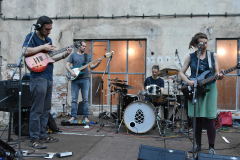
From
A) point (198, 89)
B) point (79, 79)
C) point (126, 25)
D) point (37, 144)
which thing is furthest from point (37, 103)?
point (126, 25)

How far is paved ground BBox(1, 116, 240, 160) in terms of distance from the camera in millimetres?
3432

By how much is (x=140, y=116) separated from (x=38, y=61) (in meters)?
2.50

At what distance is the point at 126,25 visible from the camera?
291 inches

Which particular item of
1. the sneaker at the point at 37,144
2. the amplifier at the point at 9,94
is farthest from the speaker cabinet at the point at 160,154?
the amplifier at the point at 9,94

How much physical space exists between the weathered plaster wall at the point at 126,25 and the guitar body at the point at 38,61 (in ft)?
12.9

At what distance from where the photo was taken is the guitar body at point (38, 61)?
→ 3.58 meters

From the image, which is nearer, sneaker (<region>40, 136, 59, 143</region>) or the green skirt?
the green skirt

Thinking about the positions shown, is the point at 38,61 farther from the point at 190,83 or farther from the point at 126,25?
the point at 126,25

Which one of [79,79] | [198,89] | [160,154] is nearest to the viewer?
[160,154]

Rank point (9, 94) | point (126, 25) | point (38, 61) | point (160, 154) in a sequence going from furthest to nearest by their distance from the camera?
1. point (126, 25)
2. point (9, 94)
3. point (38, 61)
4. point (160, 154)

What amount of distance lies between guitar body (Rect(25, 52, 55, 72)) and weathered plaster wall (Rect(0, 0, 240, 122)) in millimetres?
3930

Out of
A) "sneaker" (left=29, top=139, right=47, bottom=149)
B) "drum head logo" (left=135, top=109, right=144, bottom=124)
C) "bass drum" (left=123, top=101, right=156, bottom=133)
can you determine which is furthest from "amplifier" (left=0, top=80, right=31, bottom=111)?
"drum head logo" (left=135, top=109, right=144, bottom=124)

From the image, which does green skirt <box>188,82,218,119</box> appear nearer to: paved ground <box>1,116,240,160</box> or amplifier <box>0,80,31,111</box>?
paved ground <box>1,116,240,160</box>

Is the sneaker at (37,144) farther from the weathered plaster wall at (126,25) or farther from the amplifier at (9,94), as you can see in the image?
the weathered plaster wall at (126,25)
